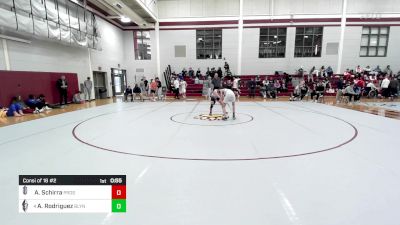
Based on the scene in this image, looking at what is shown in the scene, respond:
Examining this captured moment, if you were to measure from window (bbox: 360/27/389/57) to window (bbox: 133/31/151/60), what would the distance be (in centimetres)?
1949

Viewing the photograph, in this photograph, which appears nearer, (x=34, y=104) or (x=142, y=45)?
(x=34, y=104)

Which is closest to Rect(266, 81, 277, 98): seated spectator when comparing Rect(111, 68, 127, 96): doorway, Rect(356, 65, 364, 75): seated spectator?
Rect(356, 65, 364, 75): seated spectator

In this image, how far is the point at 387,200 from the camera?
2.65 metres

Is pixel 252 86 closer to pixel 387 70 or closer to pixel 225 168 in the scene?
pixel 387 70

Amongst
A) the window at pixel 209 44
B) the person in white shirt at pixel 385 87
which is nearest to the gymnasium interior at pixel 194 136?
the person in white shirt at pixel 385 87

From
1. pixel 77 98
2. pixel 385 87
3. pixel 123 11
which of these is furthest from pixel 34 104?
Answer: pixel 385 87

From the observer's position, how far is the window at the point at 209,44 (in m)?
21.3

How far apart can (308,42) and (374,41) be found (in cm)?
572

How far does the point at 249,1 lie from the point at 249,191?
21.3 meters

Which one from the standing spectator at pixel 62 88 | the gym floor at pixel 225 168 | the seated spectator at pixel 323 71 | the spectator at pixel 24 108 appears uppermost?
the seated spectator at pixel 323 71

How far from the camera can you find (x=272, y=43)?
21.0m
